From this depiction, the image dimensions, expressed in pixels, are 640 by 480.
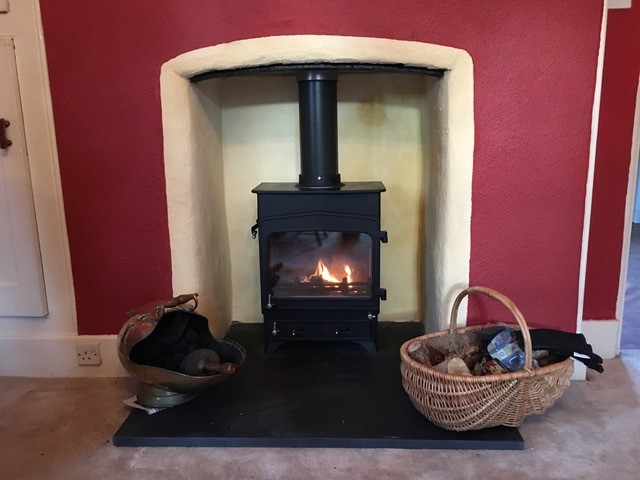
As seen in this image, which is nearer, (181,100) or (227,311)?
(181,100)

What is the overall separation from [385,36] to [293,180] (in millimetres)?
855

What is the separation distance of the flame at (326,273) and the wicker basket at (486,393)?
61 centimetres

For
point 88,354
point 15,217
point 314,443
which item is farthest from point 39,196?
point 314,443

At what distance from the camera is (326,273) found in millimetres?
2350

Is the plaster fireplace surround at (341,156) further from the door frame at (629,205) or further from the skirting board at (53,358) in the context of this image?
the door frame at (629,205)

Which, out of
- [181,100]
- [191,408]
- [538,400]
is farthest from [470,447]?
[181,100]

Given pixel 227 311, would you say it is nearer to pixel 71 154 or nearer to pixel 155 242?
pixel 155 242

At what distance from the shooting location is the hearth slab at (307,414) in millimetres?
1756

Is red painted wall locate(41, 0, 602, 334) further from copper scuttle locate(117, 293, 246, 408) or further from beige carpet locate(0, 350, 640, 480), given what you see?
beige carpet locate(0, 350, 640, 480)

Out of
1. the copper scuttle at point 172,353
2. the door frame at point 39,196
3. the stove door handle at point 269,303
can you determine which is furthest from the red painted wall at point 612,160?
the door frame at point 39,196

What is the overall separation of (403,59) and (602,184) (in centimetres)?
102

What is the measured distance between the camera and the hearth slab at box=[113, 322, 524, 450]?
5.76 ft

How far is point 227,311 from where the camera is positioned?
2.61 metres

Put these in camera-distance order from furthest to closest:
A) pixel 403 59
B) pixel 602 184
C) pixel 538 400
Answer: pixel 602 184 < pixel 403 59 < pixel 538 400
